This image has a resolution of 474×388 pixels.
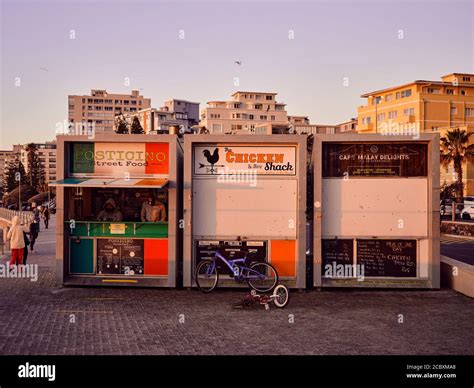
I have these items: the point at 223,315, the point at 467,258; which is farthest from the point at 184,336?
the point at 467,258

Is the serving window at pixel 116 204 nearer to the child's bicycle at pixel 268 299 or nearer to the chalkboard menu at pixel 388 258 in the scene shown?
the child's bicycle at pixel 268 299

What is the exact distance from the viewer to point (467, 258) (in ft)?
66.9

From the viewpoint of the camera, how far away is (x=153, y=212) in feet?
41.1

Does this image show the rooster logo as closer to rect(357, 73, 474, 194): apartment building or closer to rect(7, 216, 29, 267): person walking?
rect(7, 216, 29, 267): person walking

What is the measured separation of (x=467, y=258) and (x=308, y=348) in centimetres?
1480

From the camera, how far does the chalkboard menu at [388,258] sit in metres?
12.2

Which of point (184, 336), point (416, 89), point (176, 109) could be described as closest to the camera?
point (184, 336)

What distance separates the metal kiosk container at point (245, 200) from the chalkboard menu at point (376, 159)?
70 centimetres

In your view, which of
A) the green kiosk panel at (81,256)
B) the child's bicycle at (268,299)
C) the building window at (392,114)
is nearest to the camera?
the child's bicycle at (268,299)

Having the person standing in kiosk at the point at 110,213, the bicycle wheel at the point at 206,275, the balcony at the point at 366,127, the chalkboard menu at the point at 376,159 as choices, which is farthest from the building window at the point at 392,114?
the bicycle wheel at the point at 206,275

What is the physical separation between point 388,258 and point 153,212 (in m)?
5.35

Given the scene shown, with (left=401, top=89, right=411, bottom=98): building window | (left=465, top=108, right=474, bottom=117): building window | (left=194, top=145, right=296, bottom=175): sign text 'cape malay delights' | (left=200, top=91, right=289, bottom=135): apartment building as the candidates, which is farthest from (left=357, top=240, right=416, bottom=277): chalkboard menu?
(left=200, top=91, right=289, bottom=135): apartment building

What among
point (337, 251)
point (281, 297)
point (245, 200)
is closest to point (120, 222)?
point (245, 200)

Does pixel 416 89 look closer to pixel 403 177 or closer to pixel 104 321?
pixel 403 177
